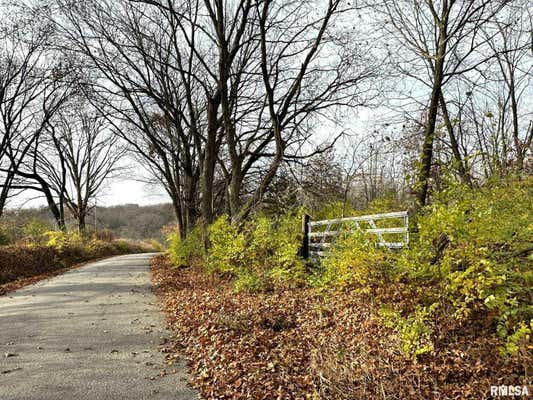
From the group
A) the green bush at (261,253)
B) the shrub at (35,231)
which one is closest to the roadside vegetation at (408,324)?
the green bush at (261,253)

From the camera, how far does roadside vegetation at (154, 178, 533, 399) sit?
381cm

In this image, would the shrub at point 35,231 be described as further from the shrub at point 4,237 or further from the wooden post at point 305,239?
the wooden post at point 305,239

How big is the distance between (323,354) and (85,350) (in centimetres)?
329

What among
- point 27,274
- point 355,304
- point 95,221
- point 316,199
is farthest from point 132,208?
point 355,304

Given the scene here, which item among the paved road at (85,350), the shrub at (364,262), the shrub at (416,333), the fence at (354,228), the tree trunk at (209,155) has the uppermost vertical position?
the tree trunk at (209,155)

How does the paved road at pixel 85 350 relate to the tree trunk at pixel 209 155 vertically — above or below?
below

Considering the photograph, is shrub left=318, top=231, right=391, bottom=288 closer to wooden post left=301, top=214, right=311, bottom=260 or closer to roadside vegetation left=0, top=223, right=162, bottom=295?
wooden post left=301, top=214, right=311, bottom=260

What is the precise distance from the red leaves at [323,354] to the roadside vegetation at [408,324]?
14 mm

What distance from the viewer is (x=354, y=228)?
700 cm

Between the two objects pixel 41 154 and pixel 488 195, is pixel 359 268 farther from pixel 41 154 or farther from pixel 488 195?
pixel 41 154

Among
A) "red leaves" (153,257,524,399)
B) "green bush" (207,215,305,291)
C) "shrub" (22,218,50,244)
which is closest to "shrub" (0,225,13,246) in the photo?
"shrub" (22,218,50,244)

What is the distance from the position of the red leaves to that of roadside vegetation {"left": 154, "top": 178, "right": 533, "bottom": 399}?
14mm

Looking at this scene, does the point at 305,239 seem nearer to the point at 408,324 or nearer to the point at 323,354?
the point at 323,354

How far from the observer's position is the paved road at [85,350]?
13.7ft
